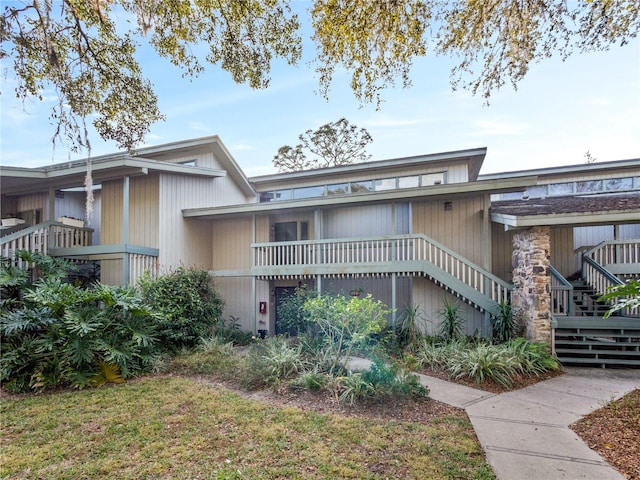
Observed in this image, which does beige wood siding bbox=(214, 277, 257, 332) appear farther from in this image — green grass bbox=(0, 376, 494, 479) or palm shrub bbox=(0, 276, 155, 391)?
green grass bbox=(0, 376, 494, 479)

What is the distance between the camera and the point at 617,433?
4.30 metres

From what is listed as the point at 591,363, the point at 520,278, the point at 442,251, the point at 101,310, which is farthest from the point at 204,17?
the point at 591,363

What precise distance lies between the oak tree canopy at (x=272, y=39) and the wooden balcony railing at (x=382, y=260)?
14.2 ft

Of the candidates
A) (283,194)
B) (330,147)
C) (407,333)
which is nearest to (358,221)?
(283,194)

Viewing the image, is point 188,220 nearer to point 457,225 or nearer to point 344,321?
point 344,321

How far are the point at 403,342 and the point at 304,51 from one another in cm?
662

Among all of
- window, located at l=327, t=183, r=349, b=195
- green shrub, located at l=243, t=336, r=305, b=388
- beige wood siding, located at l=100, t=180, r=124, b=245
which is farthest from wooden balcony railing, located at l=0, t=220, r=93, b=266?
window, located at l=327, t=183, r=349, b=195

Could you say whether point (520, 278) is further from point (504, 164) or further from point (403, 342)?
point (504, 164)

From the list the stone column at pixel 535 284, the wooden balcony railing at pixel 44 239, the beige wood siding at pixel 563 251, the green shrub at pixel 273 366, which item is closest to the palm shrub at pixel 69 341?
the green shrub at pixel 273 366

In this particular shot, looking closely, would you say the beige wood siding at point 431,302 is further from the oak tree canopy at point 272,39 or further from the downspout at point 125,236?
the downspout at point 125,236

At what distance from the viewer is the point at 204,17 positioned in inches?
223

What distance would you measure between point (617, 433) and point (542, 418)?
0.78 meters

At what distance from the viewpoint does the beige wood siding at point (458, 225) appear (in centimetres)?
980

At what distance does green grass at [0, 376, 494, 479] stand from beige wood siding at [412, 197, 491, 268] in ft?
19.3
